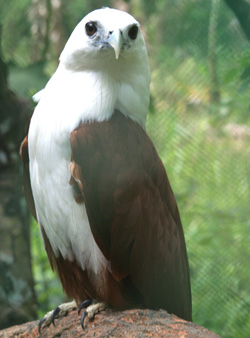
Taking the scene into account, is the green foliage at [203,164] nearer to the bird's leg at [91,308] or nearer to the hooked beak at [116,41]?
the bird's leg at [91,308]

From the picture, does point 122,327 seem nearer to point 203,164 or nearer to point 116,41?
point 116,41

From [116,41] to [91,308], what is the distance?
980 mm

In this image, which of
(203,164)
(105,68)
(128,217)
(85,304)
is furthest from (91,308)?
(203,164)

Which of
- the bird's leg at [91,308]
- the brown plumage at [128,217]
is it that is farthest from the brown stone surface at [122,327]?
the brown plumage at [128,217]

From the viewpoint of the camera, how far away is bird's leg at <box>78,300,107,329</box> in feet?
6.28

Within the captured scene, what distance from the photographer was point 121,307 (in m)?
1.97

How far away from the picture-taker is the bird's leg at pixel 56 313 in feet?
6.59

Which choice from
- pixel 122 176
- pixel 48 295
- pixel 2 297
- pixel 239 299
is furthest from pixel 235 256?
pixel 122 176

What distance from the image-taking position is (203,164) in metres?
3.30

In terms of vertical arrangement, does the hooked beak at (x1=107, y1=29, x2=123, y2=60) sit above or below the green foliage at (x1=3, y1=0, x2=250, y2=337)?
above

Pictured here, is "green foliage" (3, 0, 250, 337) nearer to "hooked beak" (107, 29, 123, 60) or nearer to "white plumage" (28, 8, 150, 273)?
"white plumage" (28, 8, 150, 273)

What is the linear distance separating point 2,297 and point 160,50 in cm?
169

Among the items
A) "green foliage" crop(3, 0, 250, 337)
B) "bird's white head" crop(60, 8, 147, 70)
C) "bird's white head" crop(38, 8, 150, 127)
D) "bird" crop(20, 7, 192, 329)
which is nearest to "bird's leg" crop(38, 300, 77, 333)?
"bird" crop(20, 7, 192, 329)

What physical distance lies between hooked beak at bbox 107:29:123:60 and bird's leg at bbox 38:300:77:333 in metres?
1.01
